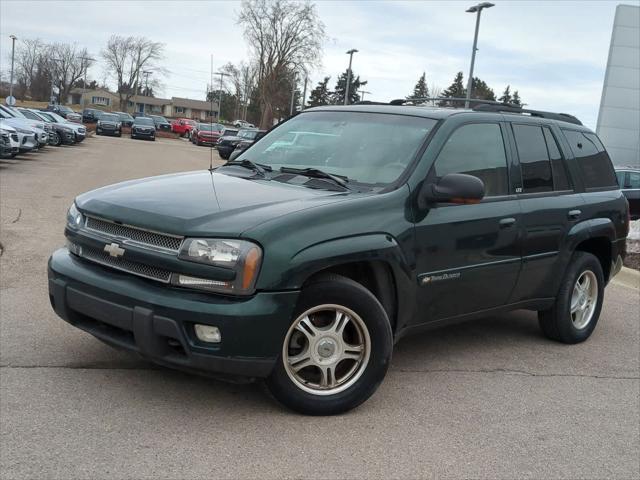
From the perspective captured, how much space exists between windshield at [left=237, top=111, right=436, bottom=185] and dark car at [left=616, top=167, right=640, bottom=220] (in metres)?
12.4

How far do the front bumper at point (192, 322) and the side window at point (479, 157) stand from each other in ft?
5.15

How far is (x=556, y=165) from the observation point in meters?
5.51

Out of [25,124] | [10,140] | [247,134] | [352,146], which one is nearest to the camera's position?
[352,146]

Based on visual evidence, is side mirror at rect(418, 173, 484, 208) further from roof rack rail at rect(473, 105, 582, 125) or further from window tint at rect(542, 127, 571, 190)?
window tint at rect(542, 127, 571, 190)

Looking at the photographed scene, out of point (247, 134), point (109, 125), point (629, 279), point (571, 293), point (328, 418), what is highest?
point (247, 134)

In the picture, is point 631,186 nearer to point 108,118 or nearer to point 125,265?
point 125,265

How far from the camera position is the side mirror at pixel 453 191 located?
416cm

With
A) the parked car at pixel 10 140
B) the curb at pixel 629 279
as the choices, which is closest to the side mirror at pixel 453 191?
the curb at pixel 629 279

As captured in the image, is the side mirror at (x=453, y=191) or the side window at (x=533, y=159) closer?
the side mirror at (x=453, y=191)

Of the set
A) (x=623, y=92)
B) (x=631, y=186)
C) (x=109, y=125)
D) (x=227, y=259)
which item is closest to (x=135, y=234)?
(x=227, y=259)

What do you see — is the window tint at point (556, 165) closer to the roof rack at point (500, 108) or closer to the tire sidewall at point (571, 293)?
the roof rack at point (500, 108)

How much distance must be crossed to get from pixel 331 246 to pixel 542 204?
2.16 meters

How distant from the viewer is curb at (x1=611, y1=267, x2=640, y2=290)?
9229mm

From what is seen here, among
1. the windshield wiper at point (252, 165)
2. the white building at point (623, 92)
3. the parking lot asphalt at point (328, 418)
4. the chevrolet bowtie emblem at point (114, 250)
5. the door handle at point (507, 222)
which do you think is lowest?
Answer: the parking lot asphalt at point (328, 418)
